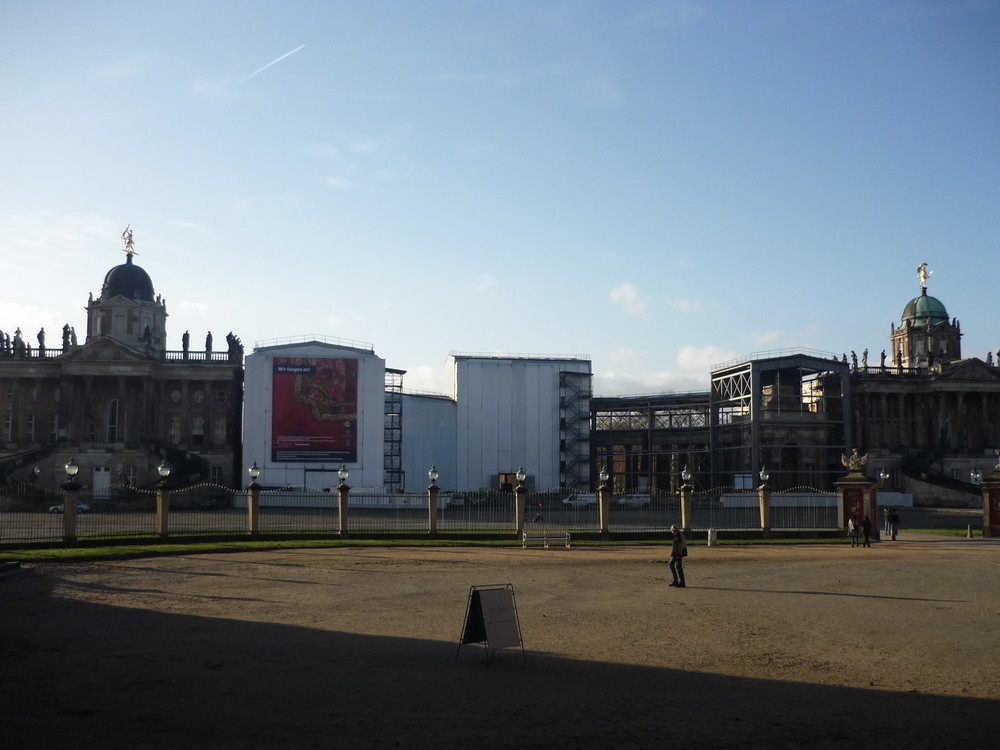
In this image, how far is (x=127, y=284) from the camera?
95.1m

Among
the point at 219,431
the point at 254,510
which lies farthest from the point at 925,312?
the point at 254,510

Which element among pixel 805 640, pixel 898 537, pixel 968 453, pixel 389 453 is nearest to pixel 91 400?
pixel 389 453

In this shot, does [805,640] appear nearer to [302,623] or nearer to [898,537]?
[302,623]

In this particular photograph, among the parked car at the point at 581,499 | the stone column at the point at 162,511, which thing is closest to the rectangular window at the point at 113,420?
the parked car at the point at 581,499

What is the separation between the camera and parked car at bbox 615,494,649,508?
7486cm

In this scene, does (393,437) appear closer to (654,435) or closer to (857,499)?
(654,435)

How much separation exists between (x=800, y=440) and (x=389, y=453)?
3930cm

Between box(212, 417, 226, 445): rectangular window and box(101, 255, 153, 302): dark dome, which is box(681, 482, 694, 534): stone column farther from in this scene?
box(101, 255, 153, 302): dark dome

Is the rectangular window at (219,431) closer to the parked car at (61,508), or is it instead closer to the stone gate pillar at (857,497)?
the parked car at (61,508)

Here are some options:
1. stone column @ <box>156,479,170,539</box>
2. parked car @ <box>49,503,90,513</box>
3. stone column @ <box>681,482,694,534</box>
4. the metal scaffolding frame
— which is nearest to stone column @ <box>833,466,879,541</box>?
stone column @ <box>681,482,694,534</box>

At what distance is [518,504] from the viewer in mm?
46312

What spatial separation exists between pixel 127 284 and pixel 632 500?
2187 inches

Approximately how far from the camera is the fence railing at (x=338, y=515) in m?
44.5

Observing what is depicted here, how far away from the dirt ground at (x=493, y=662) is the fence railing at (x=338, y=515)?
1613 centimetres
